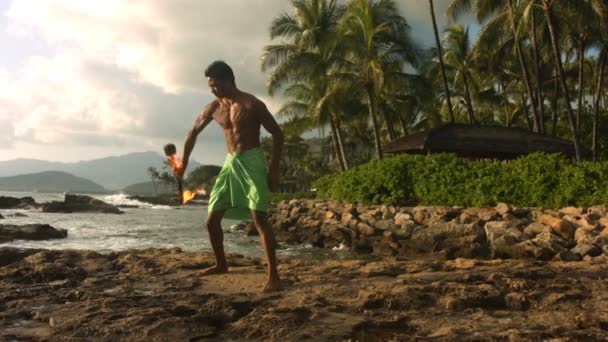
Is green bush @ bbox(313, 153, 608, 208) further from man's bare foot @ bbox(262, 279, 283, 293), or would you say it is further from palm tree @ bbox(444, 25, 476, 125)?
palm tree @ bbox(444, 25, 476, 125)

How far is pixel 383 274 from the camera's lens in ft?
14.6

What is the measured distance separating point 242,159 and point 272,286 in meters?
1.11

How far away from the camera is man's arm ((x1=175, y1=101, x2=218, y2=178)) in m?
4.54

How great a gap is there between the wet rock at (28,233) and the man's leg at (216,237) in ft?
Answer: 35.8

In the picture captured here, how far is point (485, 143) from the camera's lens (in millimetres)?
14391

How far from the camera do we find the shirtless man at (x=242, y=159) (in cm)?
404

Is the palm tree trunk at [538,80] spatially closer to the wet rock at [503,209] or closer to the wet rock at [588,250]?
the wet rock at [503,209]

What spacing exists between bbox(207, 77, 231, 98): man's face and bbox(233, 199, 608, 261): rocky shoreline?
6.47m

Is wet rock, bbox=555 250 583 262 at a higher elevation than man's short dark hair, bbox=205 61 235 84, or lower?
lower

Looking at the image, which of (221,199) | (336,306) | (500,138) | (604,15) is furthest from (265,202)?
(604,15)

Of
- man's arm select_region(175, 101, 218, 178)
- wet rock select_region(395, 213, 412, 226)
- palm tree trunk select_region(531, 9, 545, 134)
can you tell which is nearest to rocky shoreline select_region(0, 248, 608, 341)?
man's arm select_region(175, 101, 218, 178)

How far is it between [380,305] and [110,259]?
11.6ft

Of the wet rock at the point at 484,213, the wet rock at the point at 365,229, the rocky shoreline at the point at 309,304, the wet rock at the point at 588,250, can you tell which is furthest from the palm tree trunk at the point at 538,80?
the rocky shoreline at the point at 309,304

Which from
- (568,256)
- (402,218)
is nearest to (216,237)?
(568,256)
